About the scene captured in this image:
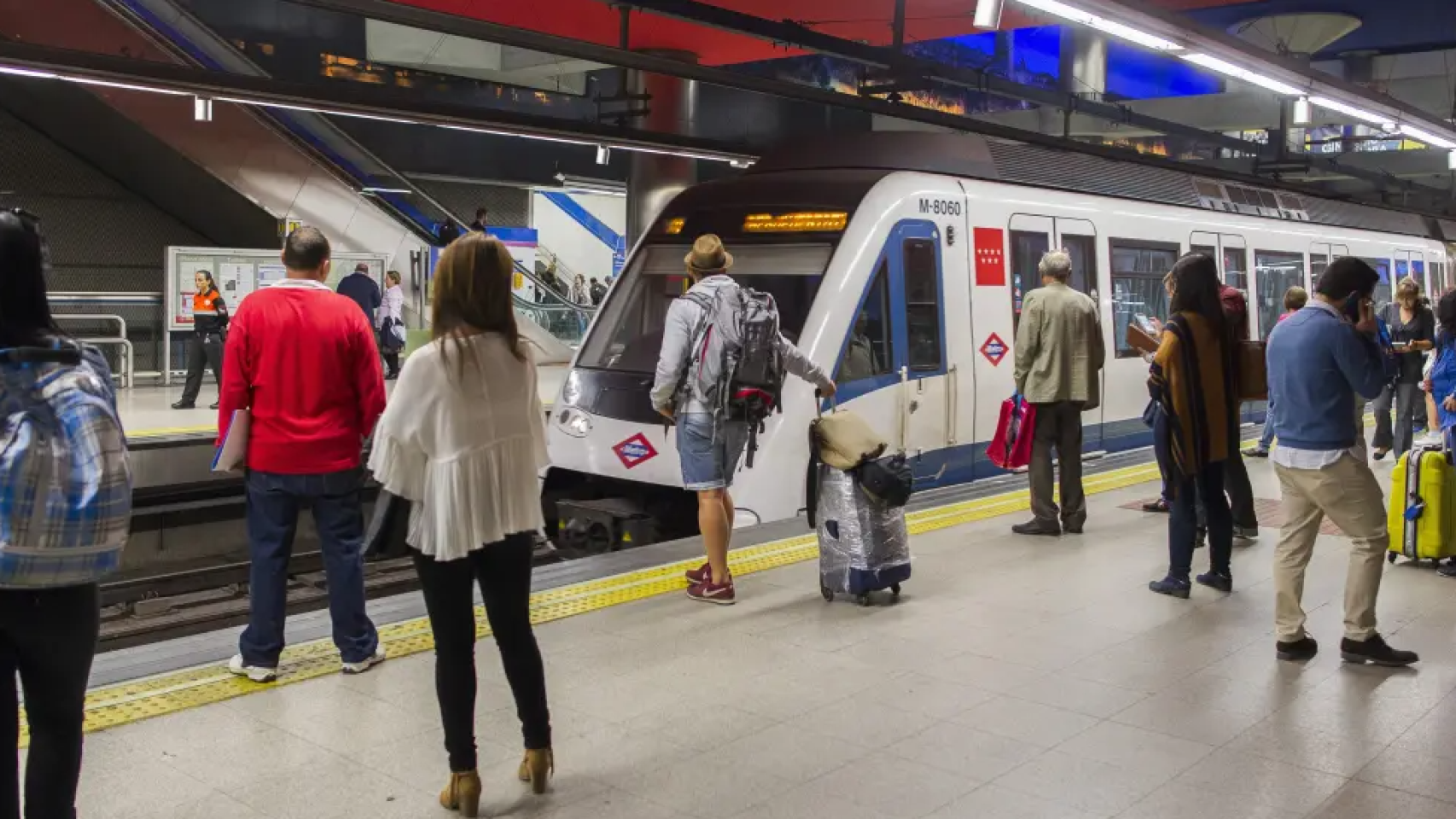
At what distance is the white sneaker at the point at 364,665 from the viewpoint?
4.99 m

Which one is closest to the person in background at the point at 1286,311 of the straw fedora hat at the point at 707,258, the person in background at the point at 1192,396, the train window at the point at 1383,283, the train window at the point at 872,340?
the person in background at the point at 1192,396

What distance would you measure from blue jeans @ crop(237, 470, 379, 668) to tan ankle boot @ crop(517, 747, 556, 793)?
136cm

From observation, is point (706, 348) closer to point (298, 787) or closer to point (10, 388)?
point (298, 787)

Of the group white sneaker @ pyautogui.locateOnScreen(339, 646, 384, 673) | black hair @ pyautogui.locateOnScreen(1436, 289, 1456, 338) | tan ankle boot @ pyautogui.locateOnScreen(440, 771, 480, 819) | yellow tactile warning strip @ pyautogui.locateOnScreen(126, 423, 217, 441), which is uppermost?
black hair @ pyautogui.locateOnScreen(1436, 289, 1456, 338)

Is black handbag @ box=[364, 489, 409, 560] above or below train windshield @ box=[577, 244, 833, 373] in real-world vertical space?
below

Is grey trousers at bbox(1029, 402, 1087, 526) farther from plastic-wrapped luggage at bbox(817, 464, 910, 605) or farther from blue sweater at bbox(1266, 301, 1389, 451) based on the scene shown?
blue sweater at bbox(1266, 301, 1389, 451)

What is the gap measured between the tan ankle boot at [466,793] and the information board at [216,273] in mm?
12516

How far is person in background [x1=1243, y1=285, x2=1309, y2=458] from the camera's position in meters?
Answer: 9.23

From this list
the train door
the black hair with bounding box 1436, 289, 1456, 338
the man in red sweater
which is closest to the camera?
the man in red sweater

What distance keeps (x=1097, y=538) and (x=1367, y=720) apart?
328cm

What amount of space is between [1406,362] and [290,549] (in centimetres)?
979

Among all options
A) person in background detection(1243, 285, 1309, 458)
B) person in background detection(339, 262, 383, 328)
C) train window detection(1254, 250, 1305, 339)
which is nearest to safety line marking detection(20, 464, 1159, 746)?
person in background detection(1243, 285, 1309, 458)

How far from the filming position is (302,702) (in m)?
4.66

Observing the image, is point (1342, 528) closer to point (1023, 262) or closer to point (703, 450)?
point (703, 450)
